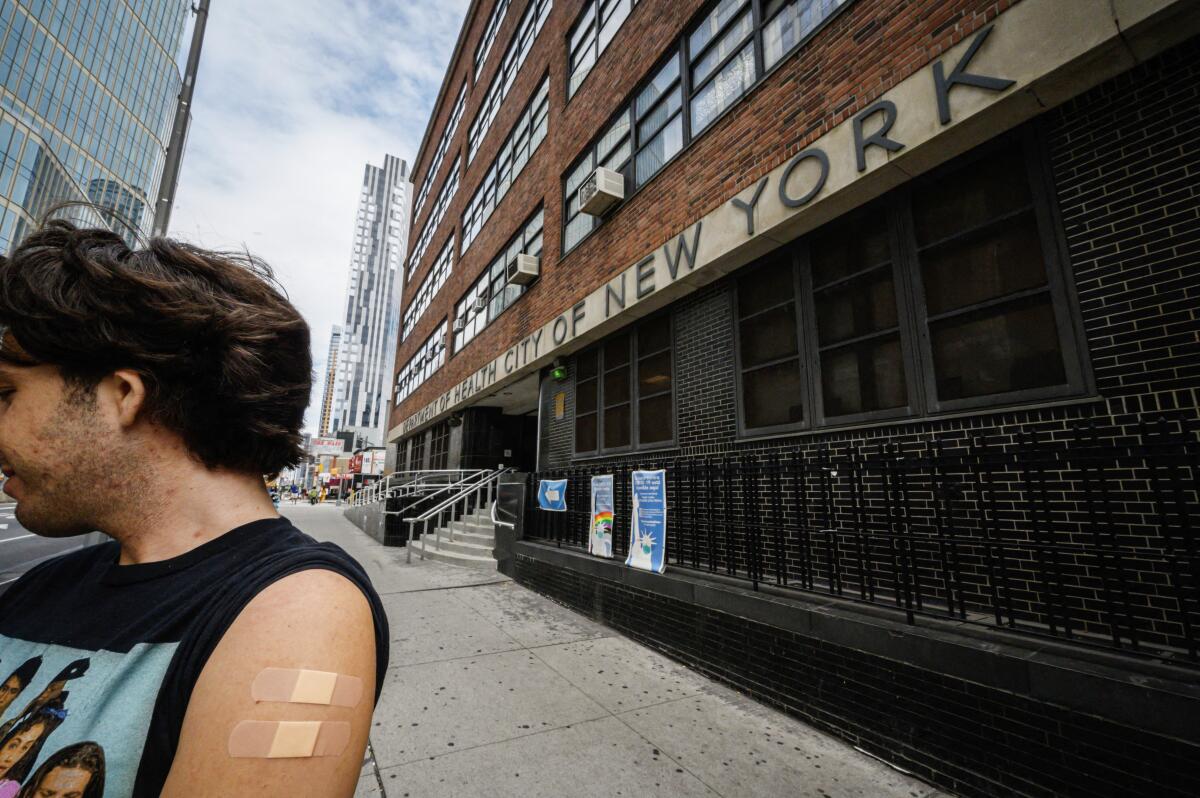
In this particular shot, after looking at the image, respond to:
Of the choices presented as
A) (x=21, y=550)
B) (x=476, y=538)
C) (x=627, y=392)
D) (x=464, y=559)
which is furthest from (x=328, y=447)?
(x=627, y=392)

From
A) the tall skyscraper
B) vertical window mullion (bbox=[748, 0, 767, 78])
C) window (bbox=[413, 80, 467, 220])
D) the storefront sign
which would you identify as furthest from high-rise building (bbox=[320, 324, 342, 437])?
vertical window mullion (bbox=[748, 0, 767, 78])

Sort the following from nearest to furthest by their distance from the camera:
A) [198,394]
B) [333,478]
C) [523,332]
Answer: [198,394]
[523,332]
[333,478]

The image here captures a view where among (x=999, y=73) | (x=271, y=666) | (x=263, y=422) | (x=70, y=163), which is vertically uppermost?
(x=70, y=163)

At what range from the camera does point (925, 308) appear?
411 centimetres

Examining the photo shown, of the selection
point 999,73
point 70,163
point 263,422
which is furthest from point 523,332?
point 70,163

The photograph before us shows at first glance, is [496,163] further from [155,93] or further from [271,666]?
[155,93]

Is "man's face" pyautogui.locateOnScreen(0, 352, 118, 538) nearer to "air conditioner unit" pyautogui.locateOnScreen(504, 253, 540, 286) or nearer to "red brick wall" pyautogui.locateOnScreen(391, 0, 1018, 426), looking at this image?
"red brick wall" pyautogui.locateOnScreen(391, 0, 1018, 426)

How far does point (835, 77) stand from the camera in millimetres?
4781

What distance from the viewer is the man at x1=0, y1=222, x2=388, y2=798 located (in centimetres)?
77

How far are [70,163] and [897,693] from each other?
63.6 meters

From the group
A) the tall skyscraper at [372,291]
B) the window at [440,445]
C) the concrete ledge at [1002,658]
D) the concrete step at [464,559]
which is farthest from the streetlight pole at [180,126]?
the tall skyscraper at [372,291]

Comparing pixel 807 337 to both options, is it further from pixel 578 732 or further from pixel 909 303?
pixel 578 732

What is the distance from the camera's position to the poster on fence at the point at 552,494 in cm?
727

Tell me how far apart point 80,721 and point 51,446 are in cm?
57
